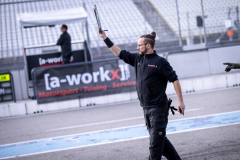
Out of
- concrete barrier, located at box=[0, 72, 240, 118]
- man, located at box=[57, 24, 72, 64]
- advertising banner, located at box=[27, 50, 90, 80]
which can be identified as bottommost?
concrete barrier, located at box=[0, 72, 240, 118]

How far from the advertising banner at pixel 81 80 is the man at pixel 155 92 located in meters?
7.82

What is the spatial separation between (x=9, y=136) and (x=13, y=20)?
18679 millimetres

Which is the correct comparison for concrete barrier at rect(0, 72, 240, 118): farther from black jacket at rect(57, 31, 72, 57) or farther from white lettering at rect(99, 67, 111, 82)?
black jacket at rect(57, 31, 72, 57)

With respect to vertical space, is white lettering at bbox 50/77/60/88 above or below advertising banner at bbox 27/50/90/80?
below

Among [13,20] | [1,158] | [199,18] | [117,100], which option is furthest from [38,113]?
[13,20]

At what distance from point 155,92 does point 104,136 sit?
2.98m

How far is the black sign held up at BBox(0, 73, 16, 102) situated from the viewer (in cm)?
1188

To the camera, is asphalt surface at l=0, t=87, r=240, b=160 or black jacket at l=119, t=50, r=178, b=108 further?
asphalt surface at l=0, t=87, r=240, b=160

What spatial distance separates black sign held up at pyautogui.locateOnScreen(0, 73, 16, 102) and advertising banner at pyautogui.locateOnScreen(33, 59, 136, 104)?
104 centimetres

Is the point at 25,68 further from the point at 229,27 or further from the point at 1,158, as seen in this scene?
the point at 229,27

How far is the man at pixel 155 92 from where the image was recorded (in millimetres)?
4004

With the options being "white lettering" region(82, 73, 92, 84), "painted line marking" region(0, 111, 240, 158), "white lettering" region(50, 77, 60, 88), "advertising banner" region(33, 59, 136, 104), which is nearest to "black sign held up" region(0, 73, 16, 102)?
"advertising banner" region(33, 59, 136, 104)

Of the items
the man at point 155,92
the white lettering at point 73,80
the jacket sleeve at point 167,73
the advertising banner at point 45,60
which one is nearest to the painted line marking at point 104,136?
the man at point 155,92

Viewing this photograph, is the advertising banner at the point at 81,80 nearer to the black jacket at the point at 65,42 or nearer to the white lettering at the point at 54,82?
the white lettering at the point at 54,82
